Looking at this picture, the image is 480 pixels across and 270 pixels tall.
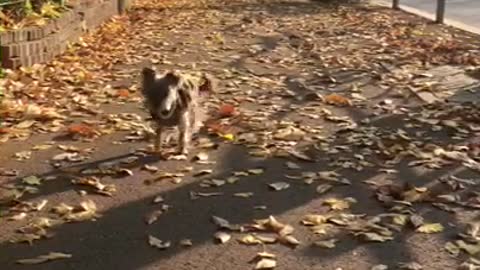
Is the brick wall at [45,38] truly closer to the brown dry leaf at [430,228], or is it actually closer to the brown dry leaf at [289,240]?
the brown dry leaf at [289,240]

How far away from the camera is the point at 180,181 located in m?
5.23

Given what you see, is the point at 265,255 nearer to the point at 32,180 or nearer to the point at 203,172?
the point at 203,172

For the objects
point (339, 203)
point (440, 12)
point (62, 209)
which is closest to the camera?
point (62, 209)

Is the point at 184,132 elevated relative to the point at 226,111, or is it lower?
elevated

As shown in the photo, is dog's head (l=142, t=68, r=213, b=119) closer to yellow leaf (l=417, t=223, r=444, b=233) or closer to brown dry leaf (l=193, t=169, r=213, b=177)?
brown dry leaf (l=193, t=169, r=213, b=177)

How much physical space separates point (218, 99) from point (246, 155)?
6.28 ft

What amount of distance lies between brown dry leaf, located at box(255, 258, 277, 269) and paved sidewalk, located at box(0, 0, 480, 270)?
34mm

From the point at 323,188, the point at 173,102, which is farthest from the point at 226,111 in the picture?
the point at 323,188

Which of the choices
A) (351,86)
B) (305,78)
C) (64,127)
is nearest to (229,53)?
(305,78)

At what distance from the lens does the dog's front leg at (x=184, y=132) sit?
18.7 feet

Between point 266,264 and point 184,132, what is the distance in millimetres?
2029

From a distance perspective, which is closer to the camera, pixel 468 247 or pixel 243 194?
pixel 468 247

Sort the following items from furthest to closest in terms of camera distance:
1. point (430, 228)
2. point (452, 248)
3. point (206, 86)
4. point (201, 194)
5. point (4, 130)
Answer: point (206, 86)
point (4, 130)
point (201, 194)
point (430, 228)
point (452, 248)

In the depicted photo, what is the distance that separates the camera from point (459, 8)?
17000 millimetres
